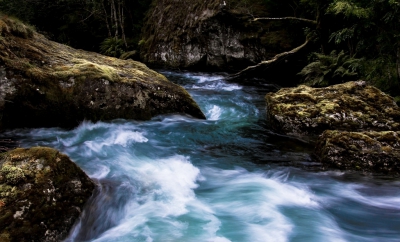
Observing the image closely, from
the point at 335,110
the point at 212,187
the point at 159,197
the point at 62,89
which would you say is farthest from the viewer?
the point at 335,110

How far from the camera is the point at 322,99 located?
7.42 metres

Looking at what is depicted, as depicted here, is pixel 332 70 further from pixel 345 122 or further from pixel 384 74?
pixel 345 122

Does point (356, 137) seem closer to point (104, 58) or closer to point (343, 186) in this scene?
point (343, 186)

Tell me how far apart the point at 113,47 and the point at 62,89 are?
13.2 meters

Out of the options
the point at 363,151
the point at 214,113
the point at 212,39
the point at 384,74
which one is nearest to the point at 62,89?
the point at 214,113

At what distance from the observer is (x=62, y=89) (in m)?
6.51

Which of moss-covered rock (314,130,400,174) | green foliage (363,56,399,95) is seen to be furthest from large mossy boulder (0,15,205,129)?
green foliage (363,56,399,95)

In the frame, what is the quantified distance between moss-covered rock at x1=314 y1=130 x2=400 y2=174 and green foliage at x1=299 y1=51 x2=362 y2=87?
3.97 m

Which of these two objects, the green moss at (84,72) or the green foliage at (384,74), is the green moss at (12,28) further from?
the green foliage at (384,74)

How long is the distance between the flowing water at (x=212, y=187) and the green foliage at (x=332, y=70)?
11.4 feet

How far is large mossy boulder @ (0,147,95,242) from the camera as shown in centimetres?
322

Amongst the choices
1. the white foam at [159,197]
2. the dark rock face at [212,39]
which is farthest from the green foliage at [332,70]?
the white foam at [159,197]

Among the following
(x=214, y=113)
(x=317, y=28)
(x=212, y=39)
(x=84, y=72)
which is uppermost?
(x=317, y=28)

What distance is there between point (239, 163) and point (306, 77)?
A: 5.97 metres
